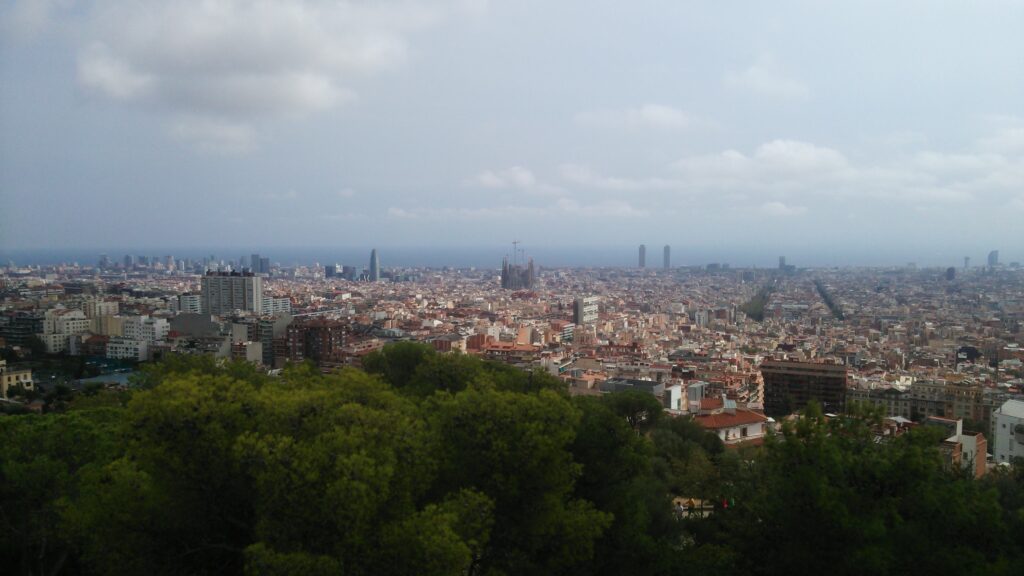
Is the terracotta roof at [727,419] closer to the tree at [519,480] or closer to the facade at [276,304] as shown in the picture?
the tree at [519,480]

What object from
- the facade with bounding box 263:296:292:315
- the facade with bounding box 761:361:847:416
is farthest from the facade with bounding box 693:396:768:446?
the facade with bounding box 263:296:292:315

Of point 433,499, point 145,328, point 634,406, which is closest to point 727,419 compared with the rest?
point 634,406

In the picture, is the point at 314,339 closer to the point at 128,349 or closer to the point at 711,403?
the point at 128,349

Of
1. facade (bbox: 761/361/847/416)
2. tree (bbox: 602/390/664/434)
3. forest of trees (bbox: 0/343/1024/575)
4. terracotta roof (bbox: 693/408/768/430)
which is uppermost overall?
forest of trees (bbox: 0/343/1024/575)

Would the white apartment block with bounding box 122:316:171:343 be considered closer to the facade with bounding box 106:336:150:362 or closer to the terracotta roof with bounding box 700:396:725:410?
the facade with bounding box 106:336:150:362

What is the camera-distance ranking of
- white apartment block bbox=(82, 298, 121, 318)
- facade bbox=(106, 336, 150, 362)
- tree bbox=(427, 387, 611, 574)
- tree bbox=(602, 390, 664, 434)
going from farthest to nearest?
white apartment block bbox=(82, 298, 121, 318)
facade bbox=(106, 336, 150, 362)
tree bbox=(602, 390, 664, 434)
tree bbox=(427, 387, 611, 574)

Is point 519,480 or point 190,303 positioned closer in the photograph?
point 519,480

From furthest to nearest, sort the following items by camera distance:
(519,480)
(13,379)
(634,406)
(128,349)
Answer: (128,349) < (13,379) < (634,406) < (519,480)
